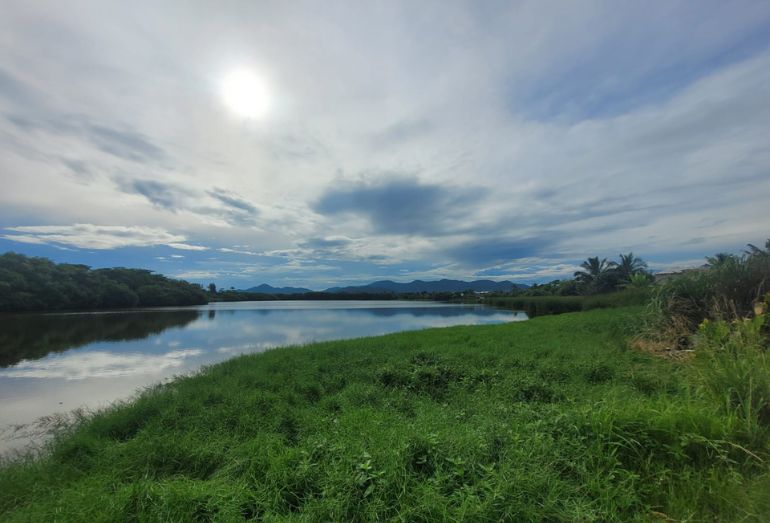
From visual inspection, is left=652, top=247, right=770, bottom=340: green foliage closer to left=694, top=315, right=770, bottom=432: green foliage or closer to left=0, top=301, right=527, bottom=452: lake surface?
left=694, top=315, right=770, bottom=432: green foliage

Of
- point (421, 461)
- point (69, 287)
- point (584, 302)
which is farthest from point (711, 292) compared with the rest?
point (69, 287)

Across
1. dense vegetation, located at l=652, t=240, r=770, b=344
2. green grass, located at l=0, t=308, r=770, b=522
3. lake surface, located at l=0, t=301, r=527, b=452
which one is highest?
dense vegetation, located at l=652, t=240, r=770, b=344

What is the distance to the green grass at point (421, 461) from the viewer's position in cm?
255

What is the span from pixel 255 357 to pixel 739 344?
37.3 feet

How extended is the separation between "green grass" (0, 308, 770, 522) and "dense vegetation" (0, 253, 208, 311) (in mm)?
51505

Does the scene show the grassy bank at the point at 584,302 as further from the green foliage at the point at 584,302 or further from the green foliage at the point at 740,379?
the green foliage at the point at 740,379

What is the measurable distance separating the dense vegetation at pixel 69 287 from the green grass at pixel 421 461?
5150 centimetres

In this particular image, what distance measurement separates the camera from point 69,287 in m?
47.0

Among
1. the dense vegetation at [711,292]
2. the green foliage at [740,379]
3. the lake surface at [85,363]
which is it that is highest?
the dense vegetation at [711,292]

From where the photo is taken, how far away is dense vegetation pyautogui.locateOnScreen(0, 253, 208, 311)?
1591 inches

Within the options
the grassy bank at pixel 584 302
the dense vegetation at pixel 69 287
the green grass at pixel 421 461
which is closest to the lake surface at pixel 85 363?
the green grass at pixel 421 461

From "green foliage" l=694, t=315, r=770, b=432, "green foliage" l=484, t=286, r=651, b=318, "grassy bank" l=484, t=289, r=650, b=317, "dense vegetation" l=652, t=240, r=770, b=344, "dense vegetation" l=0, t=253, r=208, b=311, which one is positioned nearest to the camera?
"green foliage" l=694, t=315, r=770, b=432

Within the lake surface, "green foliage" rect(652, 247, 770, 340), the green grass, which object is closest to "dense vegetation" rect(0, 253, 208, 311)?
the lake surface

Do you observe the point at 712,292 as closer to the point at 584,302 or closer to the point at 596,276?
the point at 584,302
